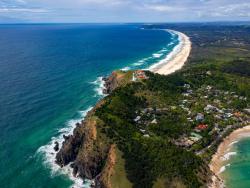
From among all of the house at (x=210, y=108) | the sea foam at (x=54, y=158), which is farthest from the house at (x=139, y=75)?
the sea foam at (x=54, y=158)

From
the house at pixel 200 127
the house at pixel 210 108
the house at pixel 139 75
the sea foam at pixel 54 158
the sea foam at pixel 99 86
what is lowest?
the sea foam at pixel 99 86

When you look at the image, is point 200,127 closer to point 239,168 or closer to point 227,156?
point 227,156

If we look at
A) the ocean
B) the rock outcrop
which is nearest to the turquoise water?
the ocean

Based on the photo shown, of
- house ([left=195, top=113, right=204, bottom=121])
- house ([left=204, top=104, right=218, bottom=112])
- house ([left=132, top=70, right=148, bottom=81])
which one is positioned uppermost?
house ([left=132, top=70, right=148, bottom=81])

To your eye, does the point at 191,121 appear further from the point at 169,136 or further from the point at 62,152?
the point at 62,152

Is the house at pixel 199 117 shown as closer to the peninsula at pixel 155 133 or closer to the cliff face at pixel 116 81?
the peninsula at pixel 155 133

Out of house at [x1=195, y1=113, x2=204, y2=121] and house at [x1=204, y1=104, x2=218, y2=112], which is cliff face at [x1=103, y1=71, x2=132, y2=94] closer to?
house at [x1=204, y1=104, x2=218, y2=112]
